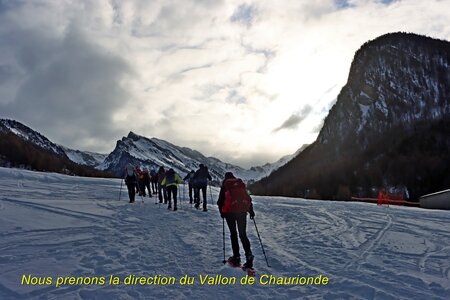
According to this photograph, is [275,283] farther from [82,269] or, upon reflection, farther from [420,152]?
[420,152]

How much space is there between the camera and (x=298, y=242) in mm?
11555

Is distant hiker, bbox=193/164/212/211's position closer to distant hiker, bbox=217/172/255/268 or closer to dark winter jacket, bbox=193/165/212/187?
dark winter jacket, bbox=193/165/212/187

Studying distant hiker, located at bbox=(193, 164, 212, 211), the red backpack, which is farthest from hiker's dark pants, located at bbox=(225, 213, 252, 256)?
distant hiker, located at bbox=(193, 164, 212, 211)

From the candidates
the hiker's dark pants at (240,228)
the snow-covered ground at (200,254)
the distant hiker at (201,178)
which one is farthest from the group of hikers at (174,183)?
the hiker's dark pants at (240,228)

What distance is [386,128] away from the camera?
150 meters

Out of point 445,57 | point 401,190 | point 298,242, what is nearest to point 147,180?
point 298,242

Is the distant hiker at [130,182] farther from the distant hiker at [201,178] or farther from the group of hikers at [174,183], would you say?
the distant hiker at [201,178]

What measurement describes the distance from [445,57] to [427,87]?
18545mm

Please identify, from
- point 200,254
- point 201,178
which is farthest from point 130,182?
point 200,254

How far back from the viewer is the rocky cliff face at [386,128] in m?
117

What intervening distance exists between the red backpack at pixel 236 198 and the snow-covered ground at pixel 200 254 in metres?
1.37

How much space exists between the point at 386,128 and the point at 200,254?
6108 inches

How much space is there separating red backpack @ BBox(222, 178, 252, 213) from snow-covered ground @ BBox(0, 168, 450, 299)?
1.37 m

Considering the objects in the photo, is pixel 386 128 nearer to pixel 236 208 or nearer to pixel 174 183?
pixel 174 183
